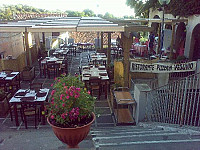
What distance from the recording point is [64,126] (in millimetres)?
3379

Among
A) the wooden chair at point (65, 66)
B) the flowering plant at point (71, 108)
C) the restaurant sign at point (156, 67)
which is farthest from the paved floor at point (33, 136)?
the wooden chair at point (65, 66)

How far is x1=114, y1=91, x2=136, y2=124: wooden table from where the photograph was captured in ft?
20.2

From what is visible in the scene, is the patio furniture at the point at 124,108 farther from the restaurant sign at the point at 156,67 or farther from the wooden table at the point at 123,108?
the restaurant sign at the point at 156,67

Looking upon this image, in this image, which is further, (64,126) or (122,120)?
(122,120)

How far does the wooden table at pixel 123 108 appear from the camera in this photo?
243 inches

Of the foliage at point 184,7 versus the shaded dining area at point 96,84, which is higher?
Result: the foliage at point 184,7

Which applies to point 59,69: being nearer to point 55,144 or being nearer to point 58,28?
point 58,28

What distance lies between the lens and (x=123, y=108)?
284 inches

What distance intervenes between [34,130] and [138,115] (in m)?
2.86

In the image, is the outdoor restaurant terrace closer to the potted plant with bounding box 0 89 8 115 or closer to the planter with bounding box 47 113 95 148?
the potted plant with bounding box 0 89 8 115

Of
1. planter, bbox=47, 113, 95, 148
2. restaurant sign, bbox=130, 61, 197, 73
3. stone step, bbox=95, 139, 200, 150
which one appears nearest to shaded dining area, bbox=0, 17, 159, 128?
restaurant sign, bbox=130, 61, 197, 73

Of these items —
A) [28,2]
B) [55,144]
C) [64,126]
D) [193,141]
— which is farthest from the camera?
[28,2]

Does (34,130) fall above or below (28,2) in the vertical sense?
below

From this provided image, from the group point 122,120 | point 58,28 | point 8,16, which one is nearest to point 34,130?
point 122,120
